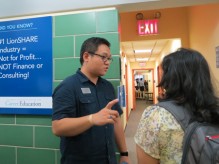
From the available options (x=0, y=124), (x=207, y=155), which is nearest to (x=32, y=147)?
(x=0, y=124)

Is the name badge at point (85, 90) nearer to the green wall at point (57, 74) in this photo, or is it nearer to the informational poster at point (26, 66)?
the green wall at point (57, 74)

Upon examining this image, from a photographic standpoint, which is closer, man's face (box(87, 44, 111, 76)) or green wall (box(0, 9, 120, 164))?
man's face (box(87, 44, 111, 76))

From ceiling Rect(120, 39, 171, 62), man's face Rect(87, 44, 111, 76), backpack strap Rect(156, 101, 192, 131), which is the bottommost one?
backpack strap Rect(156, 101, 192, 131)

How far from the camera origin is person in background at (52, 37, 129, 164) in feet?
3.63

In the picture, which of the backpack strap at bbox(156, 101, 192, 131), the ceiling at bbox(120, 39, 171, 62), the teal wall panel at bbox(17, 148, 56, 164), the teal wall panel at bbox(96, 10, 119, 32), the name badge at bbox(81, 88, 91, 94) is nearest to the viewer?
the backpack strap at bbox(156, 101, 192, 131)

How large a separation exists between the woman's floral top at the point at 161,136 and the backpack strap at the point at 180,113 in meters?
0.01

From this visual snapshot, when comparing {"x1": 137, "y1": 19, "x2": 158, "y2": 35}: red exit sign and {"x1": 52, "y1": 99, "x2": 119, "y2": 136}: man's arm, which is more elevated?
{"x1": 137, "y1": 19, "x2": 158, "y2": 35}: red exit sign

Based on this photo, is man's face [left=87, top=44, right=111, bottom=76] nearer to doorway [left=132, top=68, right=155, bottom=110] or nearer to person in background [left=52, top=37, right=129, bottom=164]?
person in background [left=52, top=37, right=129, bottom=164]

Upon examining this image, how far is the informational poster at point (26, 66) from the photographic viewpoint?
168cm

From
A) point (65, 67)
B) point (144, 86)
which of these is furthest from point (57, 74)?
point (144, 86)

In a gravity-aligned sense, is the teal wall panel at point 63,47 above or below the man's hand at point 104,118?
above

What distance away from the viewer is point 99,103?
1307 millimetres

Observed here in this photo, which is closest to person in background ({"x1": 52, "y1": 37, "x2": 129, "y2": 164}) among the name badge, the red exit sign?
Answer: the name badge

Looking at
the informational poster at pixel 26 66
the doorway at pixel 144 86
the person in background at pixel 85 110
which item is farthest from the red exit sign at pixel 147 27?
the doorway at pixel 144 86
